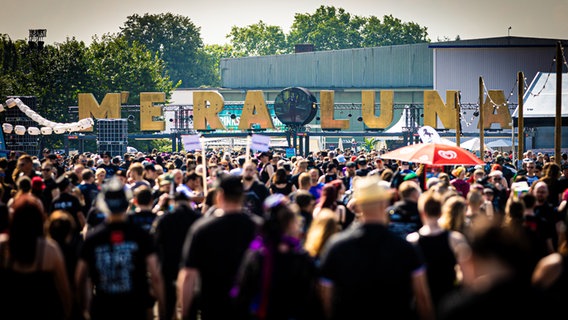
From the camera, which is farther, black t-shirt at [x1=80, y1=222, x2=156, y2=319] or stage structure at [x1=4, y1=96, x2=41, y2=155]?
stage structure at [x1=4, y1=96, x2=41, y2=155]

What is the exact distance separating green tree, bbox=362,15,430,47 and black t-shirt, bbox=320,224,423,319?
142590 millimetres

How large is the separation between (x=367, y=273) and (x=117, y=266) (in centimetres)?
206

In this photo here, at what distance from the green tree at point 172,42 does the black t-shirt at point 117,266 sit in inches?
4639

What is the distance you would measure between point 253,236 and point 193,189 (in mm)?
6470

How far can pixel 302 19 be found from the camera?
151 metres

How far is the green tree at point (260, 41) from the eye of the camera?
489 feet

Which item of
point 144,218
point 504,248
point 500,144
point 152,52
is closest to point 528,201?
point 144,218

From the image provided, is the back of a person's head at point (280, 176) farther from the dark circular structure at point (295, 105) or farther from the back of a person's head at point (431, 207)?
the dark circular structure at point (295, 105)

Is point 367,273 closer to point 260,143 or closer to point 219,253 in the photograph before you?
point 219,253

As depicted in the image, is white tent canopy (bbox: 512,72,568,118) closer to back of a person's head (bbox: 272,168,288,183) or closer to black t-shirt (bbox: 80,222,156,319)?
back of a person's head (bbox: 272,168,288,183)

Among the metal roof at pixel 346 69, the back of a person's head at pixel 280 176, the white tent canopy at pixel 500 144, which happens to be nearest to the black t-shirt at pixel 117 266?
the back of a person's head at pixel 280 176

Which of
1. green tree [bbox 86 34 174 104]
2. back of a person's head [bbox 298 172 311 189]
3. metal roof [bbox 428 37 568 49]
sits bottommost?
back of a person's head [bbox 298 172 311 189]

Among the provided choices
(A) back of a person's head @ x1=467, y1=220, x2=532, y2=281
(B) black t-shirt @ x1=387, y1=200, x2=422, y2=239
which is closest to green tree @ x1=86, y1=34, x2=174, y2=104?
(B) black t-shirt @ x1=387, y1=200, x2=422, y2=239

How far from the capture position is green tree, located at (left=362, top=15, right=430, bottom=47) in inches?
5881
